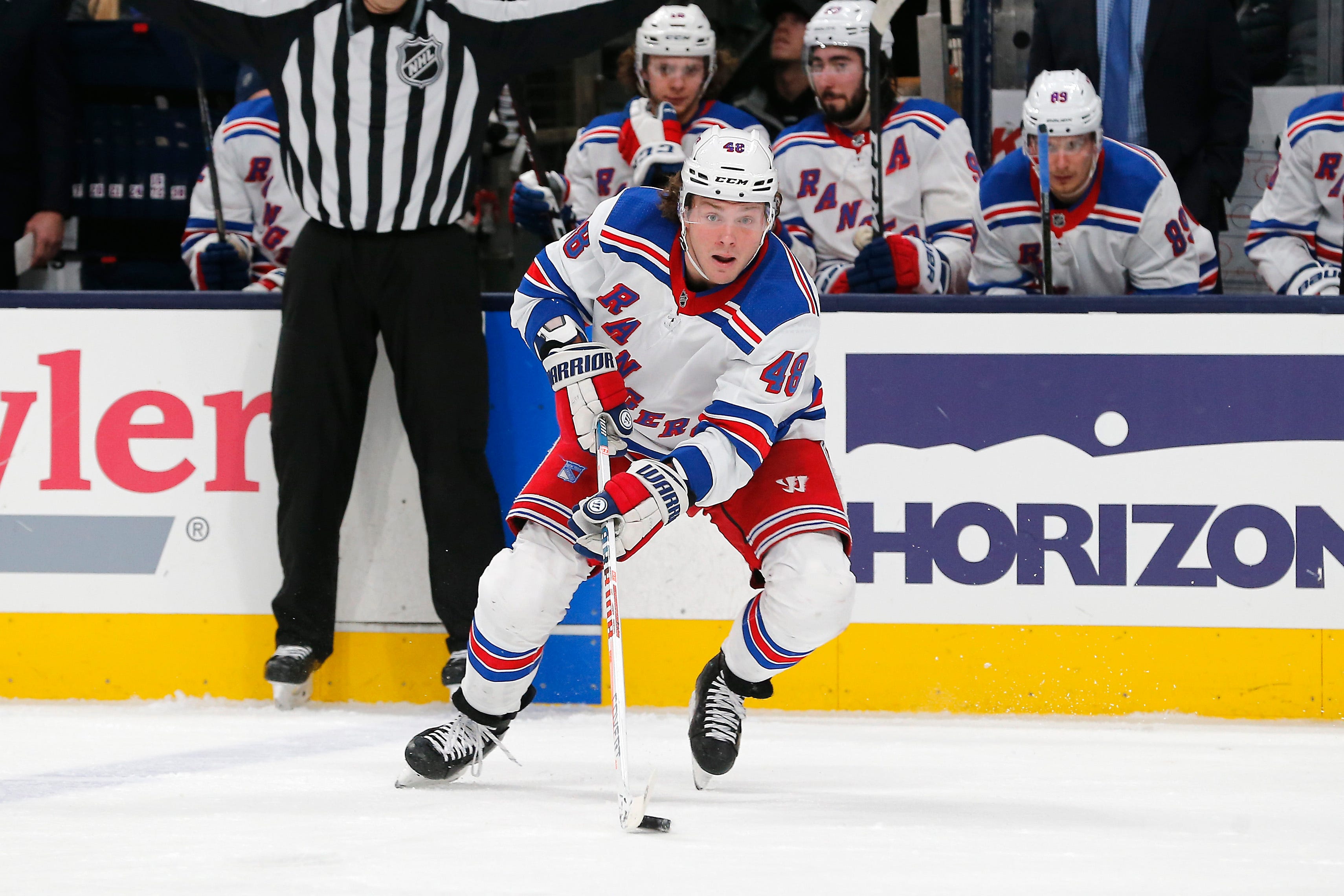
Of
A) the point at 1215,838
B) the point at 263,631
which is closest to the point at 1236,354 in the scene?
the point at 1215,838

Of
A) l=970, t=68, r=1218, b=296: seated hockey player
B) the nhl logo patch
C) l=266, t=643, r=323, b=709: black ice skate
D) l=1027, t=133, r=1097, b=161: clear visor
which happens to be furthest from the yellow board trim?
the nhl logo patch

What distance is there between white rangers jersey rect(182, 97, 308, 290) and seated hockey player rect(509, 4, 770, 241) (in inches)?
31.9

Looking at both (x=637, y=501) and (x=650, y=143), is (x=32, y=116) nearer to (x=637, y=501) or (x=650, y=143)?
(x=650, y=143)

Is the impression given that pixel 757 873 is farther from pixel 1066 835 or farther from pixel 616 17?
pixel 616 17

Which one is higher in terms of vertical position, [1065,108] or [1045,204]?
[1065,108]

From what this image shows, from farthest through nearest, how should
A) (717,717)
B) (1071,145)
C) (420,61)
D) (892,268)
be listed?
(1071,145) → (892,268) → (420,61) → (717,717)

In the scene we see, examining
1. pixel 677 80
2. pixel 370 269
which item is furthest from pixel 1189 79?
pixel 370 269

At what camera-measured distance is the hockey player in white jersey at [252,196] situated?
483 cm

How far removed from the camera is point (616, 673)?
2.93 m

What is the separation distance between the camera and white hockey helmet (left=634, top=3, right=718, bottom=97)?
4602mm

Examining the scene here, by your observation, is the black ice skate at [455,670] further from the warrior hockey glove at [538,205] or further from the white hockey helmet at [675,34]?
the white hockey helmet at [675,34]

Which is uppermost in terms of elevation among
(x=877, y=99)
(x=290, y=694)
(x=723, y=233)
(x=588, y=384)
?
(x=877, y=99)

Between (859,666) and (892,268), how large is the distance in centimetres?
103

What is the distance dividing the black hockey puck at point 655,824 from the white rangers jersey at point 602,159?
2393mm
